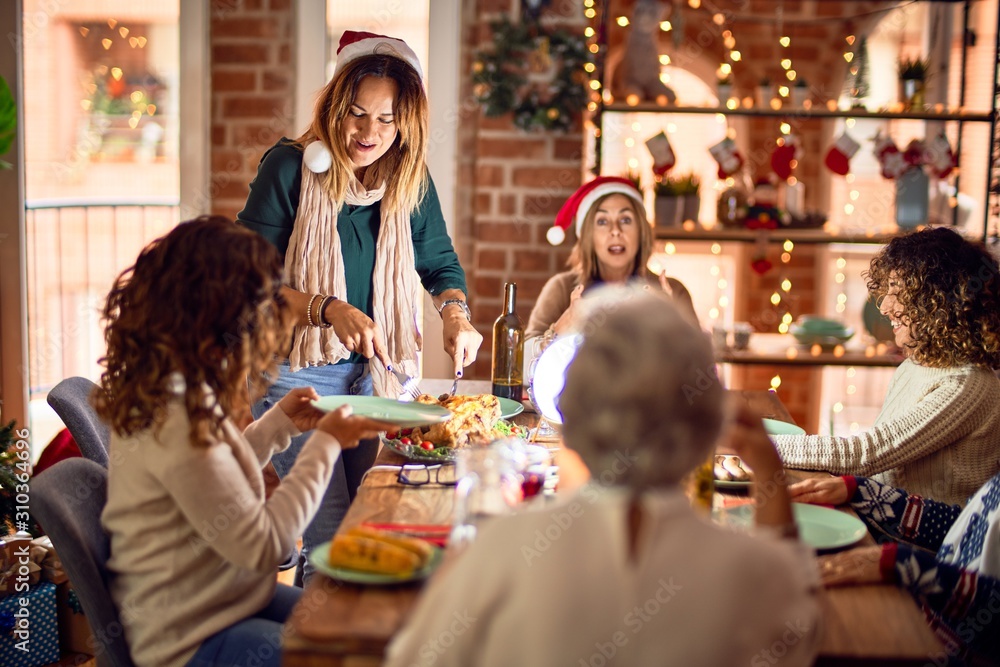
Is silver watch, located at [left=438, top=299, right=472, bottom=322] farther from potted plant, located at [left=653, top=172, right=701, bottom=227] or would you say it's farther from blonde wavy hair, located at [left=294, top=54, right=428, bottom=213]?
potted plant, located at [left=653, top=172, right=701, bottom=227]

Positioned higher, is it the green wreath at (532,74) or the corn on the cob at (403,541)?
the green wreath at (532,74)

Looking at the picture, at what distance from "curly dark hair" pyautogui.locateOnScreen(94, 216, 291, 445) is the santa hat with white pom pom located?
0.80 m

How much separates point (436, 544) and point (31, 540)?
1.59 metres

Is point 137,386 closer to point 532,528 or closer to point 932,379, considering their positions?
point 532,528

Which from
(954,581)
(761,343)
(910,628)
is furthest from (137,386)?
(761,343)

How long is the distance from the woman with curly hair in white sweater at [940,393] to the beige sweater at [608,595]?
3.31 ft

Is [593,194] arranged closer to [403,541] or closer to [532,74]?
[532,74]

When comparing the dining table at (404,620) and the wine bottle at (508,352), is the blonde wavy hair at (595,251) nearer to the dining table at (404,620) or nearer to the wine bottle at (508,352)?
the wine bottle at (508,352)

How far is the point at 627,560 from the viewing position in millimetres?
932

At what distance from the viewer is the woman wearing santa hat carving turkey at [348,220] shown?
2209 mm

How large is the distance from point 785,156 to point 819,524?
250cm

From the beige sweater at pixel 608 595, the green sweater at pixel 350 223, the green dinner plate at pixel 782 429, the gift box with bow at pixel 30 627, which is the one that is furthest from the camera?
the gift box with bow at pixel 30 627

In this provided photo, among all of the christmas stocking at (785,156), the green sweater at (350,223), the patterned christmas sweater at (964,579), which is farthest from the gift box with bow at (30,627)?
the christmas stocking at (785,156)

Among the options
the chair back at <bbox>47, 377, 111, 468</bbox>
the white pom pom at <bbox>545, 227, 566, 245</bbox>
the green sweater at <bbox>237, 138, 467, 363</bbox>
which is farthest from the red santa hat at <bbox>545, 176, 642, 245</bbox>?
the chair back at <bbox>47, 377, 111, 468</bbox>
